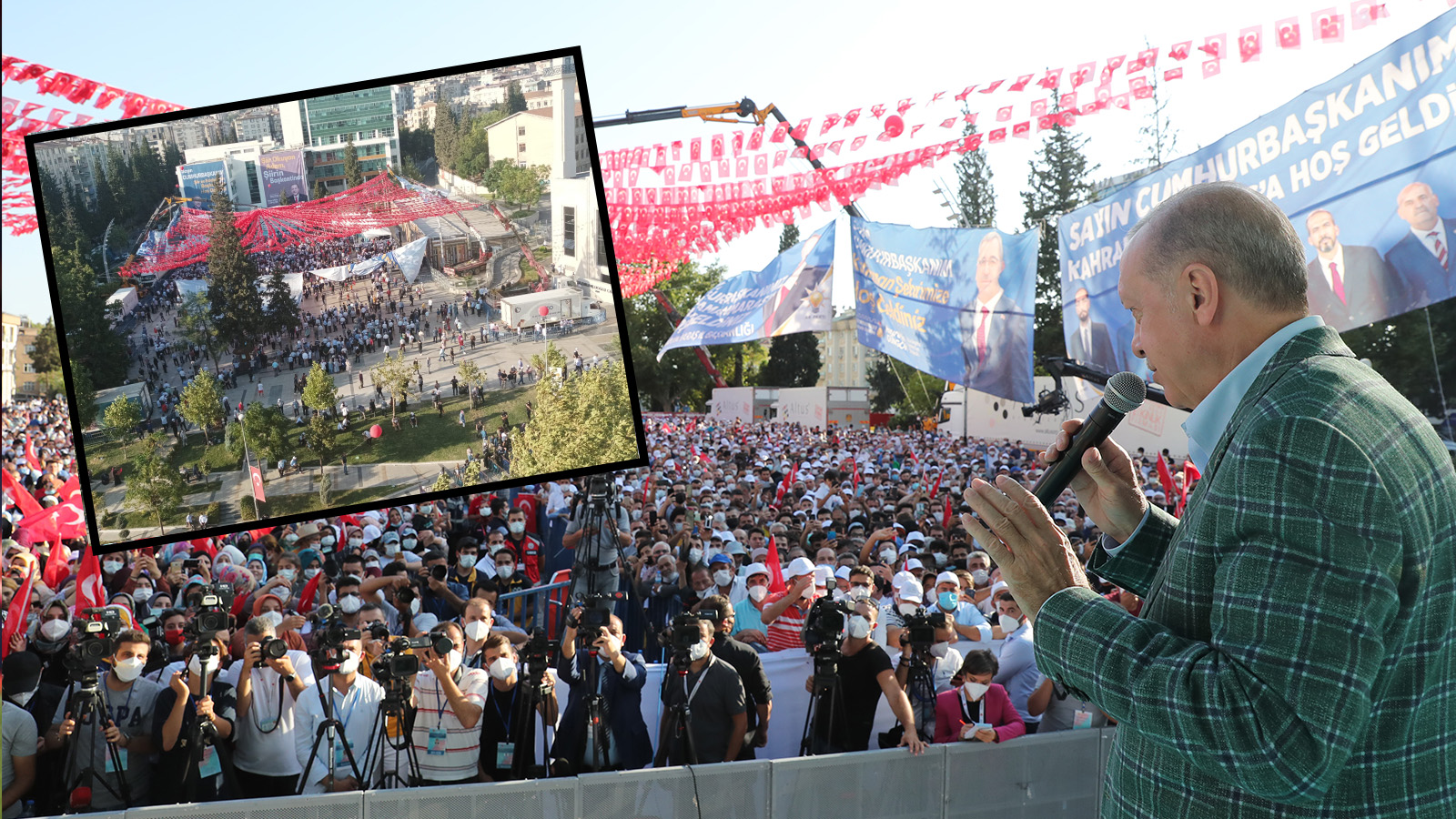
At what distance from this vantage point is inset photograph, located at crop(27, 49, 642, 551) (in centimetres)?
212

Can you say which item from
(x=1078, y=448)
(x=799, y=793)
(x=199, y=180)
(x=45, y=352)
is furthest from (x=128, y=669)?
(x=45, y=352)

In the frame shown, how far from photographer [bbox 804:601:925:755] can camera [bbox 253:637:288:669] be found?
2730mm

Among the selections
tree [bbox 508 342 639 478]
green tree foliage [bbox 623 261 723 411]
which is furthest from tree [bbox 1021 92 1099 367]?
tree [bbox 508 342 639 478]

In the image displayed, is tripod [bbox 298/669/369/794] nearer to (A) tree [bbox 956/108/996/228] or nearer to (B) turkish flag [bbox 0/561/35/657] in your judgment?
(B) turkish flag [bbox 0/561/35/657]

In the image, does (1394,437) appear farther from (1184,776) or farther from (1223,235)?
(1184,776)

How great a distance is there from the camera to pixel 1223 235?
126 centimetres

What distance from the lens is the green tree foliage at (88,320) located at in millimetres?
2051

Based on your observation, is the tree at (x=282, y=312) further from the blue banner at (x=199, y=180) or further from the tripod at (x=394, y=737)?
the tripod at (x=394, y=737)

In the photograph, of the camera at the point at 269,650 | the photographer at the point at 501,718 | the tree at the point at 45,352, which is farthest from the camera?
the tree at the point at 45,352

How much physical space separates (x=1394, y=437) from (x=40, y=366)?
119 feet

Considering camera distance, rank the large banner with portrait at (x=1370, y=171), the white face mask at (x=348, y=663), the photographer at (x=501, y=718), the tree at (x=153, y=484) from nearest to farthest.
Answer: the tree at (x=153, y=484), the white face mask at (x=348, y=663), the photographer at (x=501, y=718), the large banner with portrait at (x=1370, y=171)

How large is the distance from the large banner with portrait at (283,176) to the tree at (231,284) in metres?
0.09

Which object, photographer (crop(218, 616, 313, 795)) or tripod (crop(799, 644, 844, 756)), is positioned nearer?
photographer (crop(218, 616, 313, 795))

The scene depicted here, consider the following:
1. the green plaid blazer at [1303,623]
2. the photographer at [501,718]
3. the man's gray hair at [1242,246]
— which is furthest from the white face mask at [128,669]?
the man's gray hair at [1242,246]
